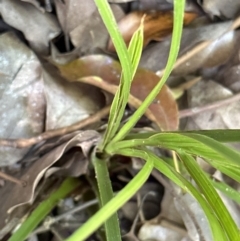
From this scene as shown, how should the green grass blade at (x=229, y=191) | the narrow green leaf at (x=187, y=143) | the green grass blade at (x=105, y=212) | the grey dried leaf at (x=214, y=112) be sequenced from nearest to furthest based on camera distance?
the green grass blade at (x=105, y=212), the narrow green leaf at (x=187, y=143), the green grass blade at (x=229, y=191), the grey dried leaf at (x=214, y=112)

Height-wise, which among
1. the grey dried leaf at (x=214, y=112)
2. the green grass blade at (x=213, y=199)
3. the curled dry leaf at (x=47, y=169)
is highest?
the green grass blade at (x=213, y=199)

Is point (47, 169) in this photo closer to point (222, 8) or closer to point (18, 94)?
point (18, 94)

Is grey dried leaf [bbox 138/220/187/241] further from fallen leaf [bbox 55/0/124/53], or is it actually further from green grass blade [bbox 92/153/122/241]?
fallen leaf [bbox 55/0/124/53]

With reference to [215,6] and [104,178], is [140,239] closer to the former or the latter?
[104,178]

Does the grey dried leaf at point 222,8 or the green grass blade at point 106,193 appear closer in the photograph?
the green grass blade at point 106,193

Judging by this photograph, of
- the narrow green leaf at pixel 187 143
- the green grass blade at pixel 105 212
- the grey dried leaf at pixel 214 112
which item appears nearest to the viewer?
the green grass blade at pixel 105 212

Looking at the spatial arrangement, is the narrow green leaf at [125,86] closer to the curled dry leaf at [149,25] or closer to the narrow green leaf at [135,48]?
the narrow green leaf at [135,48]

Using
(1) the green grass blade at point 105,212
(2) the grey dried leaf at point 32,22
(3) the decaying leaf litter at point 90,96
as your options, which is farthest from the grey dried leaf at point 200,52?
(1) the green grass blade at point 105,212
